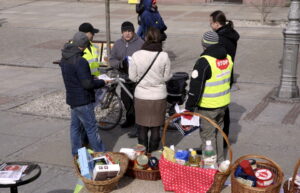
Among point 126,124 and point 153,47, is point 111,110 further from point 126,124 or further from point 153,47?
Answer: point 153,47

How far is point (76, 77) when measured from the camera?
619 cm

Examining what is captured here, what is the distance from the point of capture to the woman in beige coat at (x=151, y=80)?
618 cm

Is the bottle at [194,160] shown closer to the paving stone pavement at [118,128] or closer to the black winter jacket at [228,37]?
Answer: the paving stone pavement at [118,128]

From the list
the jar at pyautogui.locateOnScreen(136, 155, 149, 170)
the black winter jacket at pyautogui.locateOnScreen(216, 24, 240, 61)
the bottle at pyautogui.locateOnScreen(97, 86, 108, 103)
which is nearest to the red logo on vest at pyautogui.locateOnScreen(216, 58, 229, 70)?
the black winter jacket at pyautogui.locateOnScreen(216, 24, 240, 61)

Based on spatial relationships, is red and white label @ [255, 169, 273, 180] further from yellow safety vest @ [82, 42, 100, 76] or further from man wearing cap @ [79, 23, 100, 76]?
yellow safety vest @ [82, 42, 100, 76]

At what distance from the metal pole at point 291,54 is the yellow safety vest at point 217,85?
13.4ft

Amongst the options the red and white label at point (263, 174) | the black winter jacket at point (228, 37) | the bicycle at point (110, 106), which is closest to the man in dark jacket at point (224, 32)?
the black winter jacket at point (228, 37)

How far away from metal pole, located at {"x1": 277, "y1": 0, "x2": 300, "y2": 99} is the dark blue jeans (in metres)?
4.35

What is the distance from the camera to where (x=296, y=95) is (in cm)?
963

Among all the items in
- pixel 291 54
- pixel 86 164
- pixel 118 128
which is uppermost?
pixel 86 164

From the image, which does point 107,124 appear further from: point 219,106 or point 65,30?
point 65,30

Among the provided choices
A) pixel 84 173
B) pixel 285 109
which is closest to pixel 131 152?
pixel 84 173

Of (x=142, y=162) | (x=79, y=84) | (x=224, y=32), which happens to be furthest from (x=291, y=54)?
(x=142, y=162)

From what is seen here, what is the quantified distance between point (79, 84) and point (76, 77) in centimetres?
10
